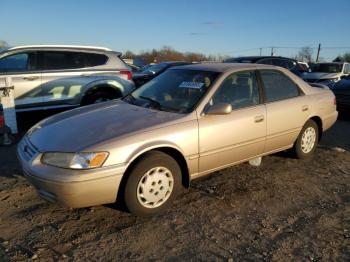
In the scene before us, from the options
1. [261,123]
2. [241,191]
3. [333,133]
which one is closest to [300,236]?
[241,191]

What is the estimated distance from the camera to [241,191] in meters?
4.52

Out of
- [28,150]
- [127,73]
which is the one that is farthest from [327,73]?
[28,150]

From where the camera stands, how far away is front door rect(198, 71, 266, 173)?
4184 mm

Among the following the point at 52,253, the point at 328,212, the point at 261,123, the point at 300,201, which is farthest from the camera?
the point at 261,123

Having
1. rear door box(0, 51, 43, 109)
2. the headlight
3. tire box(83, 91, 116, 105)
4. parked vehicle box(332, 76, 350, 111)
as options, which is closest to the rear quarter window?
tire box(83, 91, 116, 105)

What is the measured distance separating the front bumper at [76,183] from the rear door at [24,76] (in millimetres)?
4278

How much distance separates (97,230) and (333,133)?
6.04m

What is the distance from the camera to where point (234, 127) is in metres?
4.41

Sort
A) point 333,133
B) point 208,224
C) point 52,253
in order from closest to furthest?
point 52,253
point 208,224
point 333,133

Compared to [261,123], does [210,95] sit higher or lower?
higher

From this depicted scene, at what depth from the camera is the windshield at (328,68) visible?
17172 millimetres

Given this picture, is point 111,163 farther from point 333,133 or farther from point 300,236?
point 333,133

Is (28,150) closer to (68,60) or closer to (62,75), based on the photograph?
(62,75)

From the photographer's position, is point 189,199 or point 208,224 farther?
point 189,199
